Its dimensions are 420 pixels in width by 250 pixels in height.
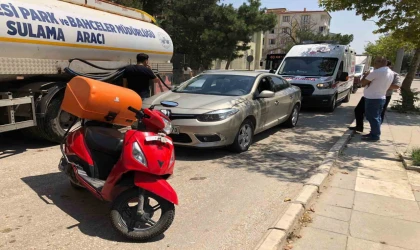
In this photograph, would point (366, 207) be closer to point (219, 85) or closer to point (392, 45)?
point (219, 85)

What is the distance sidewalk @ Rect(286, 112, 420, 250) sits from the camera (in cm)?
355

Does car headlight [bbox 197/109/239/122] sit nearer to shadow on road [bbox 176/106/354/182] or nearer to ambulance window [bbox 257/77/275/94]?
shadow on road [bbox 176/106/354/182]

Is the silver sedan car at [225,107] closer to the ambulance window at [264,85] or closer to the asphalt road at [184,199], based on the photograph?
the ambulance window at [264,85]

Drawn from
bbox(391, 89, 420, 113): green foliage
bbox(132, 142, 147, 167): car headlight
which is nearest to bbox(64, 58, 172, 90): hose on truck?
bbox(132, 142, 147, 167): car headlight

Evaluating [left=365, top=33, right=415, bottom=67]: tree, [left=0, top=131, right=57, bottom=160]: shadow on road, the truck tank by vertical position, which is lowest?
[left=0, top=131, right=57, bottom=160]: shadow on road

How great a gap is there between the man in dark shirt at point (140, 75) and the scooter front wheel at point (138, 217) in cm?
396

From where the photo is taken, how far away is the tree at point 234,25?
23.2m

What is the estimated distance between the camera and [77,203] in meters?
4.18

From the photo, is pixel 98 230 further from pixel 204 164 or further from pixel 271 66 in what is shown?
pixel 271 66

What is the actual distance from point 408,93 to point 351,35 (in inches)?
1687

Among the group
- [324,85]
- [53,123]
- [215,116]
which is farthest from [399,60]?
[53,123]

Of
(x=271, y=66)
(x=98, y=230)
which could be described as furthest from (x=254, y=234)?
(x=271, y=66)

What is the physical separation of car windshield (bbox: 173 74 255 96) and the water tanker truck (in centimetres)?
169

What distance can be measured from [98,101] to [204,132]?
243 cm
